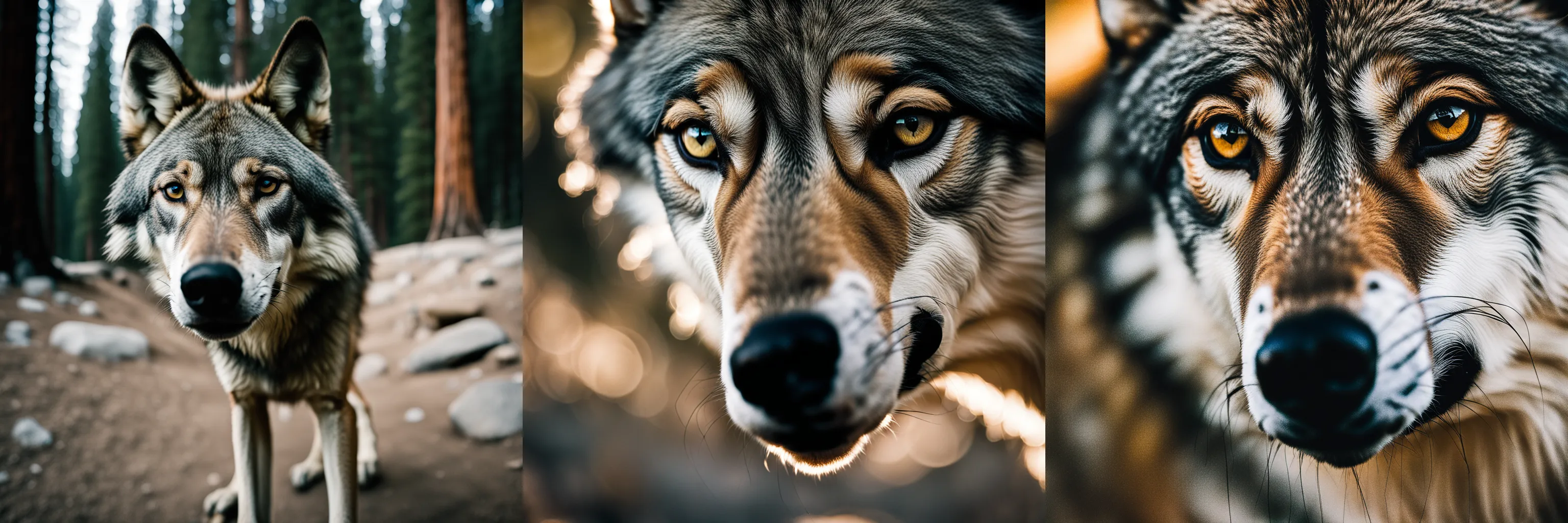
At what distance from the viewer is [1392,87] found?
5.66 ft

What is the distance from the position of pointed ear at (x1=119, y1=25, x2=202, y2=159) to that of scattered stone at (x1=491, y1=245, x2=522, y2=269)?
1.03 metres

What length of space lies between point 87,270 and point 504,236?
1.29 m

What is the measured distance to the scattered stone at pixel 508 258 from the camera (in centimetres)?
298

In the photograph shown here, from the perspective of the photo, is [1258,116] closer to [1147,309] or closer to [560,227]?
[1147,309]

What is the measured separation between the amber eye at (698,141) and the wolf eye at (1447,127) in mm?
1645

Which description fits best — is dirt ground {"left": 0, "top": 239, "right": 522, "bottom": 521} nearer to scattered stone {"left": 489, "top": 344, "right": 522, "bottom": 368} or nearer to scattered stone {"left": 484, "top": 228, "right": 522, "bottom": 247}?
scattered stone {"left": 489, "top": 344, "right": 522, "bottom": 368}

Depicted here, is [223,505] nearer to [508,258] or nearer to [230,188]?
[230,188]

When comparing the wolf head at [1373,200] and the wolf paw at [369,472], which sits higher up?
Result: the wolf head at [1373,200]

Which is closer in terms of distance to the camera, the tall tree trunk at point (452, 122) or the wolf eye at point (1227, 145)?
the wolf eye at point (1227, 145)

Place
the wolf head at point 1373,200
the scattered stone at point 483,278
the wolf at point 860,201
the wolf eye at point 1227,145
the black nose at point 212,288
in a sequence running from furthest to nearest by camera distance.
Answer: the scattered stone at point 483,278 < the black nose at point 212,288 < the wolf at point 860,201 < the wolf eye at point 1227,145 < the wolf head at point 1373,200

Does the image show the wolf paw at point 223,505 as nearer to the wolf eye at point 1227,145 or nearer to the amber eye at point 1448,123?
the wolf eye at point 1227,145

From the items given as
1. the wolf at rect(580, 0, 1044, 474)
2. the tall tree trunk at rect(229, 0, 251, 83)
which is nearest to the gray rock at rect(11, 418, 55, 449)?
the tall tree trunk at rect(229, 0, 251, 83)

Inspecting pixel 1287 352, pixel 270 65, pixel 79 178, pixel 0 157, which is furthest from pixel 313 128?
pixel 1287 352

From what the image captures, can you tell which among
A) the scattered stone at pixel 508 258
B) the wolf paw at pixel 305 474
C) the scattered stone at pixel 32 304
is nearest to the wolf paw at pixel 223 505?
the wolf paw at pixel 305 474
